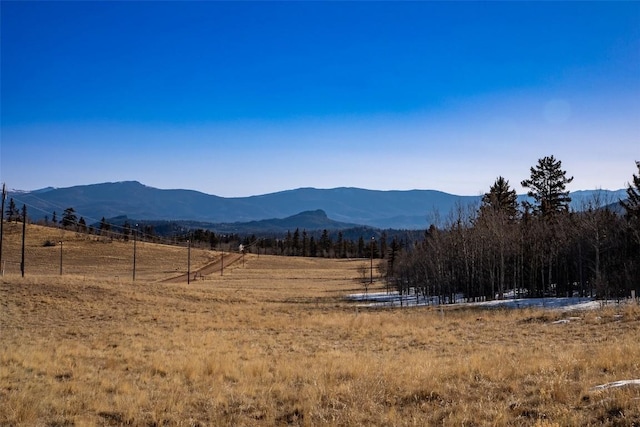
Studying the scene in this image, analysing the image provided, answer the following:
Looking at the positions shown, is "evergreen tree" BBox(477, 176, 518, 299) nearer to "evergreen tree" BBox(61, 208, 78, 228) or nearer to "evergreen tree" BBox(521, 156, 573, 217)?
"evergreen tree" BBox(521, 156, 573, 217)

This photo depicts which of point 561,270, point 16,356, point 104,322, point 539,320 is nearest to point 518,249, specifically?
point 561,270

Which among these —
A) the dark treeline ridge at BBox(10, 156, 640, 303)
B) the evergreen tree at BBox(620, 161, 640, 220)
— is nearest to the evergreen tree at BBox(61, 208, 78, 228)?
the dark treeline ridge at BBox(10, 156, 640, 303)

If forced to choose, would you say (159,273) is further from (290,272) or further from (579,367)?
(579,367)

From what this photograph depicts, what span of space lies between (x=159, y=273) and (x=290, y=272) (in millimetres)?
32880

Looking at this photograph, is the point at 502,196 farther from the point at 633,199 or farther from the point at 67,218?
the point at 67,218

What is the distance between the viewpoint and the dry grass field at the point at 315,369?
8438 millimetres

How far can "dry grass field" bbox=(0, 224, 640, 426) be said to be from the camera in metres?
8.44

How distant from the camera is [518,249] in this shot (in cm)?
4819

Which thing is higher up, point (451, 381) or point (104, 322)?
point (451, 381)

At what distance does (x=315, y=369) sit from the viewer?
13.3 meters

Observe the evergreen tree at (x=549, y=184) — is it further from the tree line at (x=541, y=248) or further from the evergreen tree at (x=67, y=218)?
the evergreen tree at (x=67, y=218)

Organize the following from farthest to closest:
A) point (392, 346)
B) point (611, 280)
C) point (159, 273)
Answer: point (159, 273)
point (611, 280)
point (392, 346)

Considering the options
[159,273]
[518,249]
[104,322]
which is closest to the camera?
[104,322]

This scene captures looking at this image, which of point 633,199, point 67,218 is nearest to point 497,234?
point 633,199
